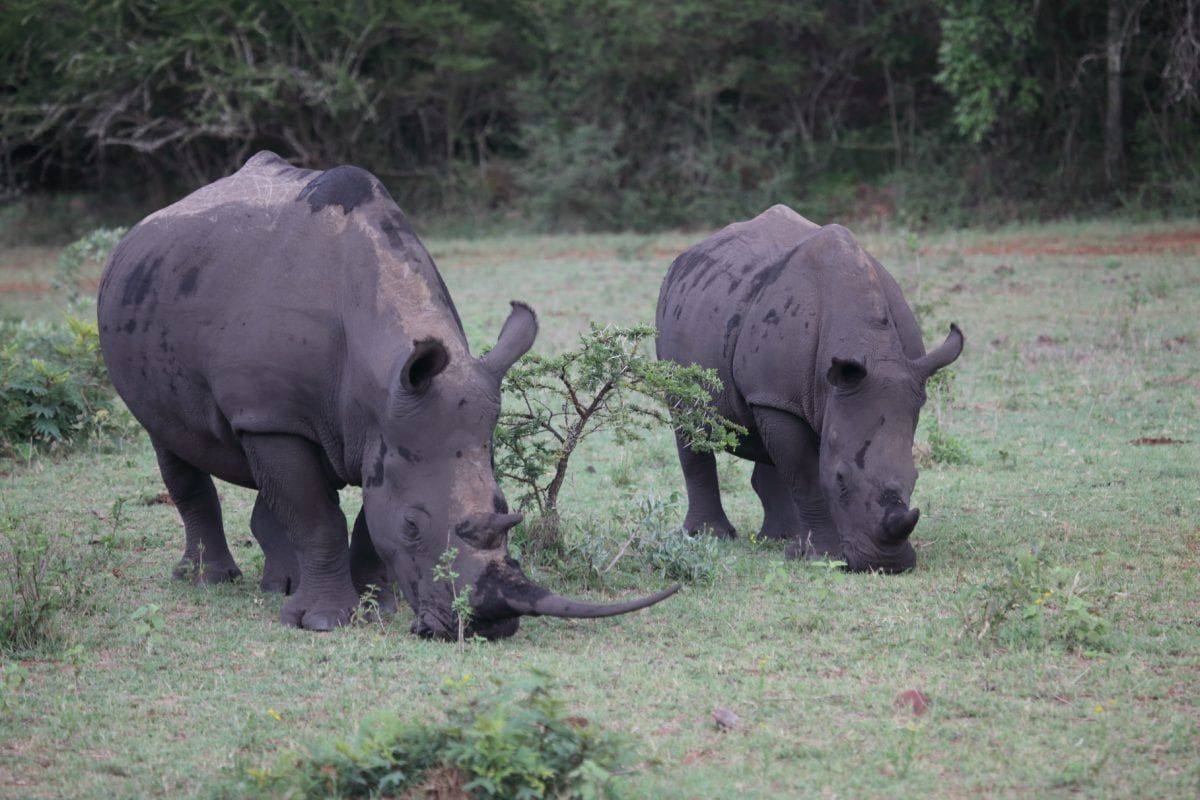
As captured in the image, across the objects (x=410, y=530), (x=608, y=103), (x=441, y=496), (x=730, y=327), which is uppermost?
(x=608, y=103)

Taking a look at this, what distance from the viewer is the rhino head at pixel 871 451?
752 centimetres

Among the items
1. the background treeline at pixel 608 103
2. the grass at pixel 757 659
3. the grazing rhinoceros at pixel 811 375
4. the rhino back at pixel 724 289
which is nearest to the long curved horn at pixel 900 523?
the grazing rhinoceros at pixel 811 375

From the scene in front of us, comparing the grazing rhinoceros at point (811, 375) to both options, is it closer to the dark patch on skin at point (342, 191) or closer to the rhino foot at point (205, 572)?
the dark patch on skin at point (342, 191)

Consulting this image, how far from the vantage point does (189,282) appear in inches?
284

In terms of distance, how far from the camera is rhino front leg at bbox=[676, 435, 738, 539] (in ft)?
29.6

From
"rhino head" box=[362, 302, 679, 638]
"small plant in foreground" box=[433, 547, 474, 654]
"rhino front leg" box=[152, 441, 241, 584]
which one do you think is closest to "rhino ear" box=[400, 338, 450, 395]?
"rhino head" box=[362, 302, 679, 638]

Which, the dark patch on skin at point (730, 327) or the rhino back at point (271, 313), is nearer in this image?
the rhino back at point (271, 313)

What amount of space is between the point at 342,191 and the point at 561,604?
8.00 feet

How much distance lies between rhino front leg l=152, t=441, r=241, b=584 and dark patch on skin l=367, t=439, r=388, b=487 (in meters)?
1.78

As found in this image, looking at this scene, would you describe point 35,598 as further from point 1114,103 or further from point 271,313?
point 1114,103

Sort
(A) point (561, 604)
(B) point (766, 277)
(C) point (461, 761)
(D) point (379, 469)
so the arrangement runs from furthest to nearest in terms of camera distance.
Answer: (B) point (766, 277), (D) point (379, 469), (A) point (561, 604), (C) point (461, 761)

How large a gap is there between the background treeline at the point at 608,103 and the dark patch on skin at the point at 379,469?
18.4 m

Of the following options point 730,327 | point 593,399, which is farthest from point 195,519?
point 730,327

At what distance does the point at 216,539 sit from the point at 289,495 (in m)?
1.28
